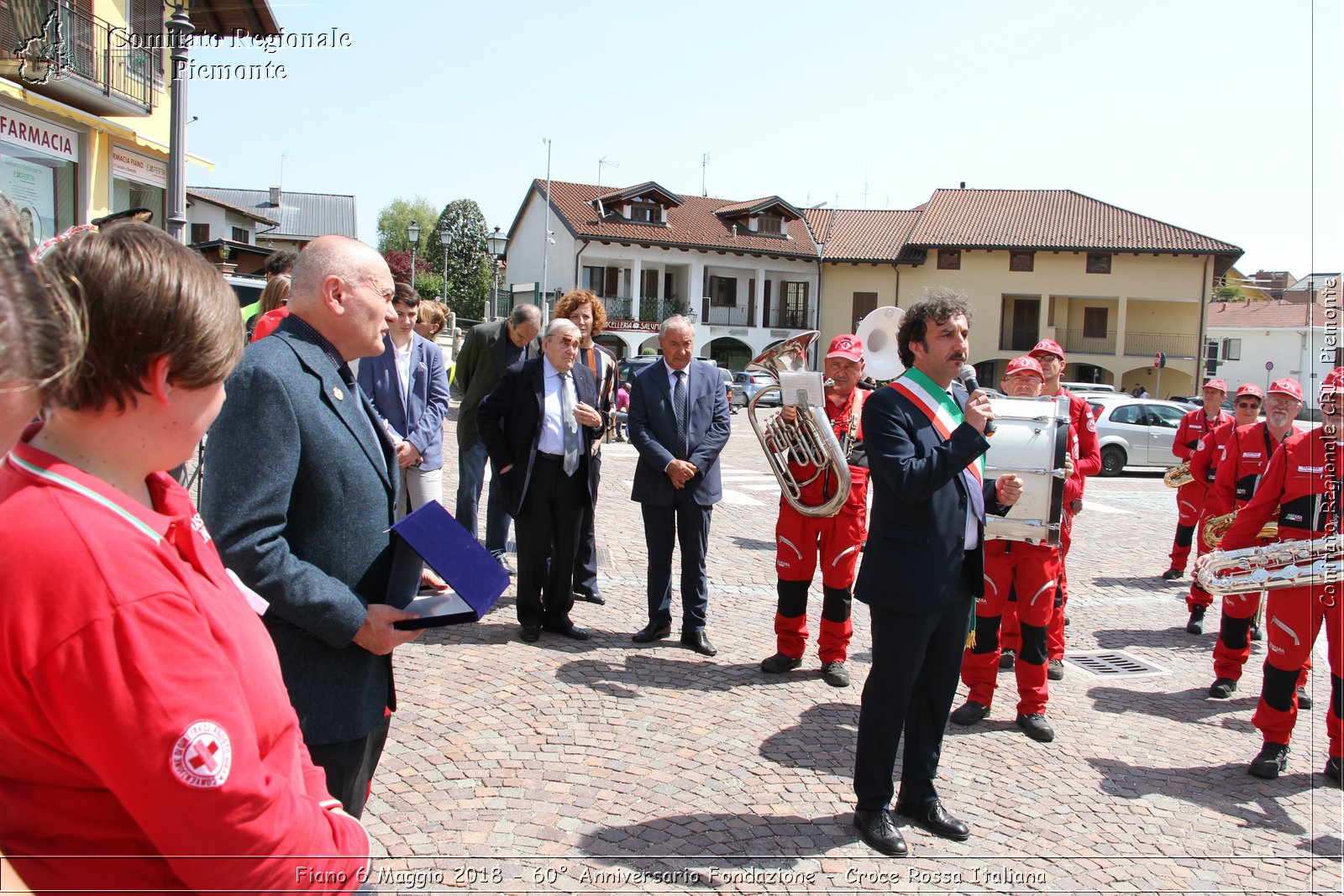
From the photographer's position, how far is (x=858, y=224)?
50812 millimetres

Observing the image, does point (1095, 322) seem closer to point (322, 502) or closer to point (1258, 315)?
point (1258, 315)

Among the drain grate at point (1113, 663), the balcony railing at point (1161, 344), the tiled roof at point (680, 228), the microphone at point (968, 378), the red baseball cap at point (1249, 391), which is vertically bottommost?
the drain grate at point (1113, 663)

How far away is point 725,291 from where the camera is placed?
49.4 meters

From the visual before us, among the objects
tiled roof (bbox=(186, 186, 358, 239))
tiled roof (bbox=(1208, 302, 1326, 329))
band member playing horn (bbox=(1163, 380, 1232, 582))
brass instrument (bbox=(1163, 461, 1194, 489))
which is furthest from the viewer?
tiled roof (bbox=(186, 186, 358, 239))

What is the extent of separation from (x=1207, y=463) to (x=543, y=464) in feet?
19.8

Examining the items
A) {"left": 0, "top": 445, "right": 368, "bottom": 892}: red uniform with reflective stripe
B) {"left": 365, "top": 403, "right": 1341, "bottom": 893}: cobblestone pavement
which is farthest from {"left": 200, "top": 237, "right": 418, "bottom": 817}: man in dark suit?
{"left": 365, "top": 403, "right": 1341, "bottom": 893}: cobblestone pavement

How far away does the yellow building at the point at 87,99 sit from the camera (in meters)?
14.7

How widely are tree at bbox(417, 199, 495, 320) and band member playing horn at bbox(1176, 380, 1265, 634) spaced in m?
70.0

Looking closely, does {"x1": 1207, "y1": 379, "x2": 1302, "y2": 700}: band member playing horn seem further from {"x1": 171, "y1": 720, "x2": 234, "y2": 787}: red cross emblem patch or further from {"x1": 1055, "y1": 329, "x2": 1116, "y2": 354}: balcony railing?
{"x1": 1055, "y1": 329, "x2": 1116, "y2": 354}: balcony railing

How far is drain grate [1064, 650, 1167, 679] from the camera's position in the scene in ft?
21.2

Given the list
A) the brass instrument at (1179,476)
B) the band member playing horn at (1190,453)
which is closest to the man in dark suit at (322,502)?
the band member playing horn at (1190,453)

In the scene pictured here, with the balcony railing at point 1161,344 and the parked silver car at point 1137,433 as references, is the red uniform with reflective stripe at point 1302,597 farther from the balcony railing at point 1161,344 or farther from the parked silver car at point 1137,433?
the balcony railing at point 1161,344

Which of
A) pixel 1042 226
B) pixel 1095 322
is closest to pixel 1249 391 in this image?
pixel 1042 226

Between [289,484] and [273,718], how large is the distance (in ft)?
2.85
